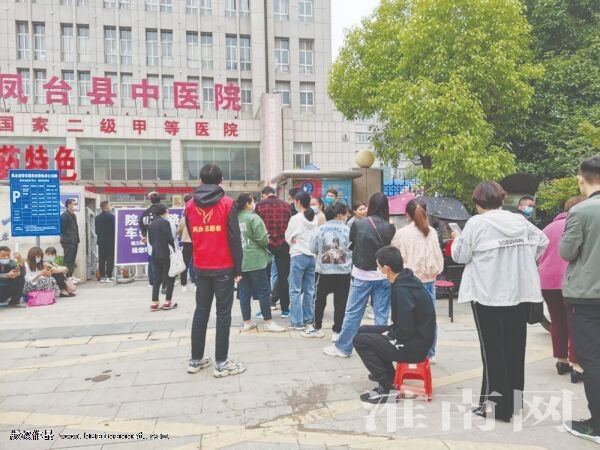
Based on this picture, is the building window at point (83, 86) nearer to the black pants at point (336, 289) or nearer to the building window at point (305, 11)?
the building window at point (305, 11)

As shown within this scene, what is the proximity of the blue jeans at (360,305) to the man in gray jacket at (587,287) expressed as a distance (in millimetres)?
1643

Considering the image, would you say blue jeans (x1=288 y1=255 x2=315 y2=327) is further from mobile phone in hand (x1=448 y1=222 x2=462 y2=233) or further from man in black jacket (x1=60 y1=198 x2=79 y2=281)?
man in black jacket (x1=60 y1=198 x2=79 y2=281)

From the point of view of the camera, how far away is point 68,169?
75.0ft

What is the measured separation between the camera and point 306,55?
2941 cm

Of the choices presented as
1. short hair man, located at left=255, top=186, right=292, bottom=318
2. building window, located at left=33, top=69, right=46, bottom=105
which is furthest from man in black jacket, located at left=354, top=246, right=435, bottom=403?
building window, located at left=33, top=69, right=46, bottom=105

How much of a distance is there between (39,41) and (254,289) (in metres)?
28.9

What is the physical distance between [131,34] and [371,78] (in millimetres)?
20545

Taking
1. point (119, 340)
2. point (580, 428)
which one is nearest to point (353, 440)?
point (580, 428)

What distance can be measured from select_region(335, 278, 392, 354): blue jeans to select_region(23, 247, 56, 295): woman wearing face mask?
5.80m

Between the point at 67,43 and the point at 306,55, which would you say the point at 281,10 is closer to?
the point at 306,55

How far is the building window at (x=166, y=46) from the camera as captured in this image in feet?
91.4

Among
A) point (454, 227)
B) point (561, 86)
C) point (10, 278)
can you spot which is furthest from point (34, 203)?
point (561, 86)

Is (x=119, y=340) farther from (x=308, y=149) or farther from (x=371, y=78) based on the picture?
(x=308, y=149)

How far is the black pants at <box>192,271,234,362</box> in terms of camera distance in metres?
3.92
